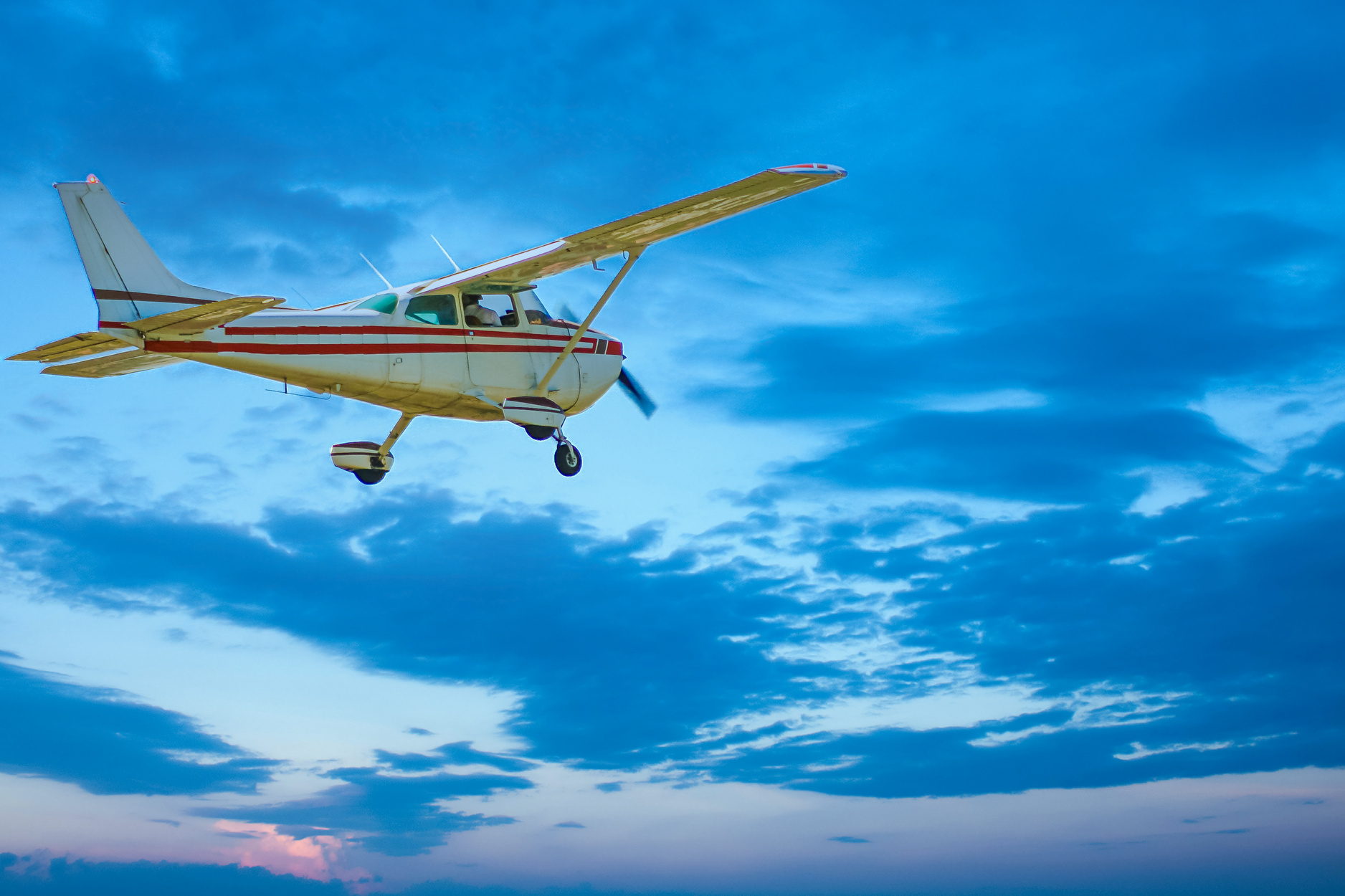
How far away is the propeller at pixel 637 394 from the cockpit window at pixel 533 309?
400cm

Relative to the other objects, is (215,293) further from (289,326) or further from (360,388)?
(360,388)

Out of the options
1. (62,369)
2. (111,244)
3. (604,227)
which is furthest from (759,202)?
(62,369)

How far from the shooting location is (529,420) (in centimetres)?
2345

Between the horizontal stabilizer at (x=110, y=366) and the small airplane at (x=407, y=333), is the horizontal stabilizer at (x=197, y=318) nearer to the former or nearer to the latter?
the small airplane at (x=407, y=333)

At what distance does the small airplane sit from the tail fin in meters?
0.02

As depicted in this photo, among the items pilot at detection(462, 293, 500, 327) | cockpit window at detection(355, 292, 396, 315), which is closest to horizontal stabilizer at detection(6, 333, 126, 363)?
cockpit window at detection(355, 292, 396, 315)

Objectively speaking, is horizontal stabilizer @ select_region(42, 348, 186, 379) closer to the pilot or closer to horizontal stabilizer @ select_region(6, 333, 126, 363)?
horizontal stabilizer @ select_region(6, 333, 126, 363)

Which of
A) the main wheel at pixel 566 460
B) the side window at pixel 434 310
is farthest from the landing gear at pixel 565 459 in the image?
the side window at pixel 434 310

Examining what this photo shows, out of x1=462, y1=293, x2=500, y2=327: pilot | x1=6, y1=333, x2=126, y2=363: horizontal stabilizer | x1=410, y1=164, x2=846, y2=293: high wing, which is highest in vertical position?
x1=410, y1=164, x2=846, y2=293: high wing

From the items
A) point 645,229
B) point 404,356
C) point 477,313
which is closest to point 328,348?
point 404,356

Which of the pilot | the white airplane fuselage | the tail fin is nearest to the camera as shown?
the tail fin

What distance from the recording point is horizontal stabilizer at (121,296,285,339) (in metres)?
18.3

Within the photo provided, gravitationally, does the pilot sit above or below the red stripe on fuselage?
above

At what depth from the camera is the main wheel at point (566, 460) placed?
954 inches
